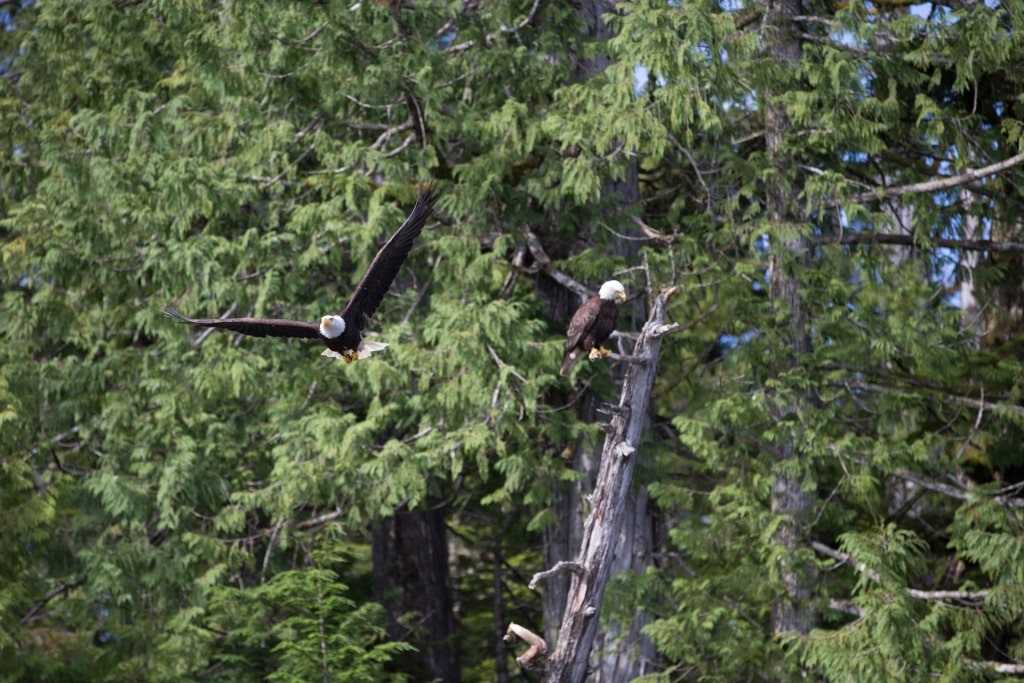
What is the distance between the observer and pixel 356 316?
28.9 feet

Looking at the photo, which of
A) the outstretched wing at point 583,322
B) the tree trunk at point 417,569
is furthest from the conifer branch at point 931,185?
the tree trunk at point 417,569

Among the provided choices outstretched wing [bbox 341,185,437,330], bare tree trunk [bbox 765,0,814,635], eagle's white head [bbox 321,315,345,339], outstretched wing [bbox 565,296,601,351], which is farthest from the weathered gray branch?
bare tree trunk [bbox 765,0,814,635]

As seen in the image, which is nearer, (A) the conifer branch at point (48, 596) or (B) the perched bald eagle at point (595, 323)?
(B) the perched bald eagle at point (595, 323)

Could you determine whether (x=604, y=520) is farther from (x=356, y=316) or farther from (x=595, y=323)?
(x=356, y=316)

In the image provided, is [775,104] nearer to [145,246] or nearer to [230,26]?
[230,26]

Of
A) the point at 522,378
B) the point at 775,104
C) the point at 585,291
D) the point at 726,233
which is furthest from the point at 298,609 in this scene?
the point at 775,104

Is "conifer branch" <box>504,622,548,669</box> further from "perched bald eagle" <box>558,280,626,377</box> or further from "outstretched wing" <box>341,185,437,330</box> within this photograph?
"outstretched wing" <box>341,185,437,330</box>

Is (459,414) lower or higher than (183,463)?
higher

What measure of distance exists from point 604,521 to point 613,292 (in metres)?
1.71

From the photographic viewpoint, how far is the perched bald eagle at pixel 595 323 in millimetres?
8828

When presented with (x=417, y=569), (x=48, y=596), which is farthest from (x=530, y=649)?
(x=417, y=569)

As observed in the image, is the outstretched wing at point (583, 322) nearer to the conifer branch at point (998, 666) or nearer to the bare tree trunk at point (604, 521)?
the bare tree trunk at point (604, 521)

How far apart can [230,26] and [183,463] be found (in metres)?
3.44

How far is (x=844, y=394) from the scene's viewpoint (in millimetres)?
10359
